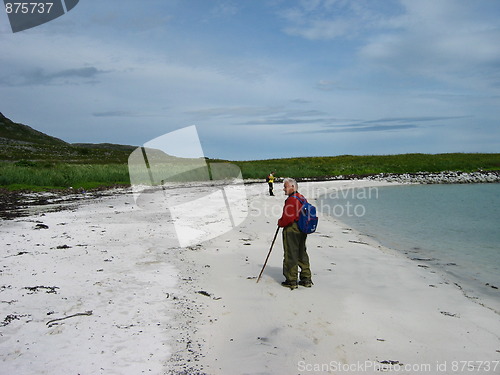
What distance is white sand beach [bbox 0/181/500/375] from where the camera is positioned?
453cm

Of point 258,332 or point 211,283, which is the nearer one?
point 258,332

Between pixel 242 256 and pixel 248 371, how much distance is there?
5.10 m

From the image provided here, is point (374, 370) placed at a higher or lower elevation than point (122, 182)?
lower

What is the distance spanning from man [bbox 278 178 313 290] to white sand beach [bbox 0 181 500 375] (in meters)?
0.26

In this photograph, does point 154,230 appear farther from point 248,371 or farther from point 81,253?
point 248,371

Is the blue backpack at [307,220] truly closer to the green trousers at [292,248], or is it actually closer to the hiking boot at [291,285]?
the green trousers at [292,248]

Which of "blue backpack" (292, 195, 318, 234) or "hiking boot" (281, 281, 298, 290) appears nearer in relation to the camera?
"blue backpack" (292, 195, 318, 234)

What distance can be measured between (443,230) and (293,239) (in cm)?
1118

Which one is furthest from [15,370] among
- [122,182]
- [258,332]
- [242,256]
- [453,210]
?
[122,182]

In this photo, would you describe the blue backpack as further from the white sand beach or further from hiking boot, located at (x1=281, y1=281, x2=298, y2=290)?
the white sand beach

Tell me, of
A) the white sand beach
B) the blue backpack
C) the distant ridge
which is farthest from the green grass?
the distant ridge

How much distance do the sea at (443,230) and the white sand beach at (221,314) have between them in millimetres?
922

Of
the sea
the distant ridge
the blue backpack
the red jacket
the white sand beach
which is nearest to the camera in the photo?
the white sand beach

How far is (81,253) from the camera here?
897 centimetres
